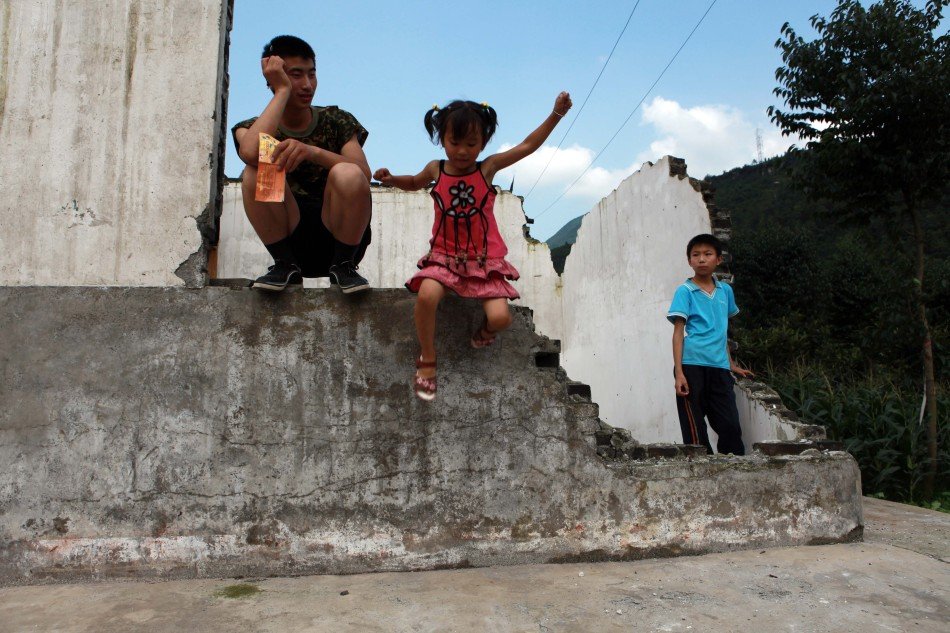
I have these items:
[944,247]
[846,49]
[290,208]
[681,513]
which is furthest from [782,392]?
[944,247]

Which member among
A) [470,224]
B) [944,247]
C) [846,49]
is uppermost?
[944,247]

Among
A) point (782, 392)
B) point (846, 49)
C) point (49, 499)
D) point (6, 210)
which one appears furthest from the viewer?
point (782, 392)

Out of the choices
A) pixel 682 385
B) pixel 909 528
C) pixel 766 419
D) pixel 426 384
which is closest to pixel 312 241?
pixel 426 384

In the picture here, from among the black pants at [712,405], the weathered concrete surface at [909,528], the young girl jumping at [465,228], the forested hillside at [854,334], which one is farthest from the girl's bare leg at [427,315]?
the forested hillside at [854,334]

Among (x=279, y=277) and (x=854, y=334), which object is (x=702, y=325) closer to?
(x=279, y=277)

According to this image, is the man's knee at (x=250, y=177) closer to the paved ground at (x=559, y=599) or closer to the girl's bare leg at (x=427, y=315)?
the girl's bare leg at (x=427, y=315)

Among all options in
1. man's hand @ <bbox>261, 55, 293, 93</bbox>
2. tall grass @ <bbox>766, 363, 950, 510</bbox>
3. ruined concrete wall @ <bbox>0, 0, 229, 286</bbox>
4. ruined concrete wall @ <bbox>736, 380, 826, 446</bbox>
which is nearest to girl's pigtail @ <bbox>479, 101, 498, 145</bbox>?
man's hand @ <bbox>261, 55, 293, 93</bbox>

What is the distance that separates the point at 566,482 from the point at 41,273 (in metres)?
3.24

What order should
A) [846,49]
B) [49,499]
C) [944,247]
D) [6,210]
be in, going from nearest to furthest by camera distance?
[49,499] → [6,210] → [846,49] → [944,247]

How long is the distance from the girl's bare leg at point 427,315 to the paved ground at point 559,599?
0.89 meters

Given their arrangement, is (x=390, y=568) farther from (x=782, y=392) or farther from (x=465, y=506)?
(x=782, y=392)

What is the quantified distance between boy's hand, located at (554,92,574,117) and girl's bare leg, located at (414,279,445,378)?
0.88 meters

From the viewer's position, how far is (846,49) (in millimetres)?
5434

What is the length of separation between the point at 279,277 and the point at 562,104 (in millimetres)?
1414
